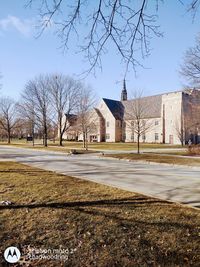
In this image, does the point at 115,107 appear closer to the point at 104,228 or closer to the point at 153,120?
the point at 153,120

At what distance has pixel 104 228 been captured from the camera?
5.46 metres

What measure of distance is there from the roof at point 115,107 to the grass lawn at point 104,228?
64114 millimetres

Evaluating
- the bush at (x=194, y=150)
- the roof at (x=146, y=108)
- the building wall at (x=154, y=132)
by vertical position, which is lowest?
the bush at (x=194, y=150)

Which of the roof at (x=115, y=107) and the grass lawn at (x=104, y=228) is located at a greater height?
the roof at (x=115, y=107)

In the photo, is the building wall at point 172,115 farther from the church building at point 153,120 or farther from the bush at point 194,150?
the bush at point 194,150

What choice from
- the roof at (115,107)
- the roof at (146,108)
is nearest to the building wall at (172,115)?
the roof at (146,108)

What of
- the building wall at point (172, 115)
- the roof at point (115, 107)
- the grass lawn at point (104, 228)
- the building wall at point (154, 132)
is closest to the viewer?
the grass lawn at point (104, 228)

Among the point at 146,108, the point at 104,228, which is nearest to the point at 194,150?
the point at 104,228

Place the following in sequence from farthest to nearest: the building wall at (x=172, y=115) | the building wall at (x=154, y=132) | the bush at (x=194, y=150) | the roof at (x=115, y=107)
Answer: the roof at (x=115, y=107), the building wall at (x=154, y=132), the building wall at (x=172, y=115), the bush at (x=194, y=150)

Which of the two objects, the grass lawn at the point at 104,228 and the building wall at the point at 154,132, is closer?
the grass lawn at the point at 104,228

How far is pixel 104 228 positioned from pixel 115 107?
2762 inches

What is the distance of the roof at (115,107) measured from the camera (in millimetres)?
71894

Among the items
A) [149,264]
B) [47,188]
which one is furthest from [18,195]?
[149,264]

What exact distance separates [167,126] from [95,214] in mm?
57380
